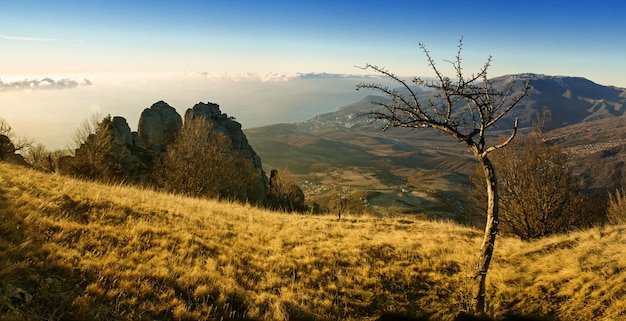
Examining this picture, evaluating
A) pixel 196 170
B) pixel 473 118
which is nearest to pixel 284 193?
pixel 196 170

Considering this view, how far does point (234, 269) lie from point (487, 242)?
819cm

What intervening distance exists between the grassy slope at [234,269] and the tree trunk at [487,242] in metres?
0.53

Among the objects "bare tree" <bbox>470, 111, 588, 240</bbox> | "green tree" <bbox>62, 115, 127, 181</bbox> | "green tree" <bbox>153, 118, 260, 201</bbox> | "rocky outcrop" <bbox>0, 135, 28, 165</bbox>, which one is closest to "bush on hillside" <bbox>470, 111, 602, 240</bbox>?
"bare tree" <bbox>470, 111, 588, 240</bbox>

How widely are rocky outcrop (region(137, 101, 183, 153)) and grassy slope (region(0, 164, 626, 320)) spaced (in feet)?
169

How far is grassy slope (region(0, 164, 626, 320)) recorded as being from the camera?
711 centimetres

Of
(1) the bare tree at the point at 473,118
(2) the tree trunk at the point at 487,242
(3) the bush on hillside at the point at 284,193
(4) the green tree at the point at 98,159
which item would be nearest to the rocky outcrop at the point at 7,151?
(4) the green tree at the point at 98,159

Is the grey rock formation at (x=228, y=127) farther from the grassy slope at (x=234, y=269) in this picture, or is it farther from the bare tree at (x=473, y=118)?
the bare tree at (x=473, y=118)

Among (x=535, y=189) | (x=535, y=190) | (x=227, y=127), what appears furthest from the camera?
(x=227, y=127)

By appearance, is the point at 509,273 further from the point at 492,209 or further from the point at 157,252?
the point at 157,252

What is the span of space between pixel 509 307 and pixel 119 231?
520 inches

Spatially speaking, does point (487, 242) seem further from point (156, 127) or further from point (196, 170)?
point (156, 127)

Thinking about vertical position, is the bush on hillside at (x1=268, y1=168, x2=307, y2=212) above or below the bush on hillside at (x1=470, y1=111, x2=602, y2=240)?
below

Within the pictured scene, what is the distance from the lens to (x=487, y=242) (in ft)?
29.8

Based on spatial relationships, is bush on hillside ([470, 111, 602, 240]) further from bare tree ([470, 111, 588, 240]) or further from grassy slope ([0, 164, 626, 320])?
grassy slope ([0, 164, 626, 320])
